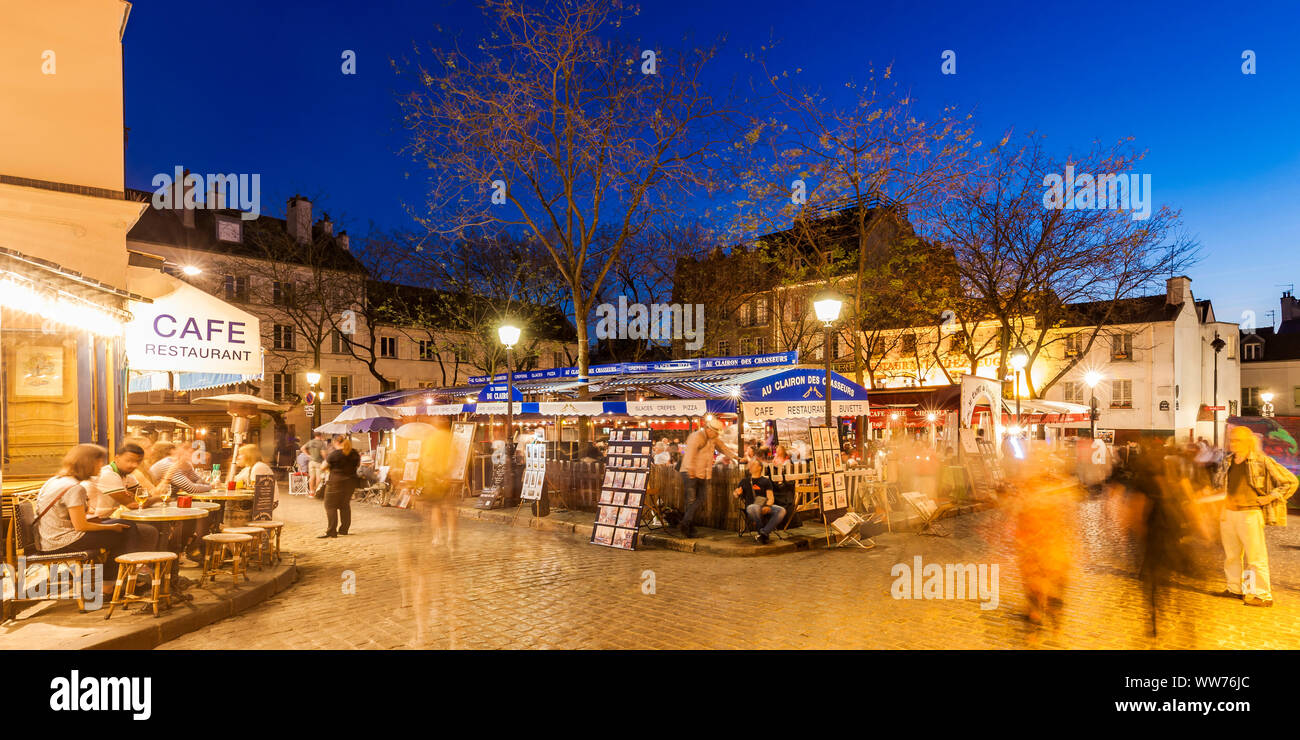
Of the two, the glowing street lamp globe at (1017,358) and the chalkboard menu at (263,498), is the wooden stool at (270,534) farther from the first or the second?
the glowing street lamp globe at (1017,358)

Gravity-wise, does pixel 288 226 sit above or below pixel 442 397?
above

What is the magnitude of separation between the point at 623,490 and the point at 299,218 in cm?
3912

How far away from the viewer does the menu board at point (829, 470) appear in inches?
473

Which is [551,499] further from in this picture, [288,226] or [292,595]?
[288,226]

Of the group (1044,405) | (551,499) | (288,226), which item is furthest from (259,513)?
(288,226)

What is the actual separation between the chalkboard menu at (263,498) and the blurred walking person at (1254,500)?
11.6 m

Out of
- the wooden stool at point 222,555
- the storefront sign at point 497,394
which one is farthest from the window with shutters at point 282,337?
the wooden stool at point 222,555

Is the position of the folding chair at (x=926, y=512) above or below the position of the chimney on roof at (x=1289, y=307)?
→ below

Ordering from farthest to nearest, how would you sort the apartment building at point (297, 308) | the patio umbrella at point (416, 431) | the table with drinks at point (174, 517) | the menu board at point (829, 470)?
the apartment building at point (297, 308)
the patio umbrella at point (416, 431)
the menu board at point (829, 470)
the table with drinks at point (174, 517)

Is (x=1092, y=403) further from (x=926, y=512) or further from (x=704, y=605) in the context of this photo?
(x=704, y=605)

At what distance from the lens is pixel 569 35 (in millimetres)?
16672

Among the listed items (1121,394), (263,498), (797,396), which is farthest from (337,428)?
(1121,394)

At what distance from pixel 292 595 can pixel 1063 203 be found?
893 inches

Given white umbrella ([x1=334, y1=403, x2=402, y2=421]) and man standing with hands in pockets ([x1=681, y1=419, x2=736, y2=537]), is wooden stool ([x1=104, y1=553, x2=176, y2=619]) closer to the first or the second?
man standing with hands in pockets ([x1=681, y1=419, x2=736, y2=537])
